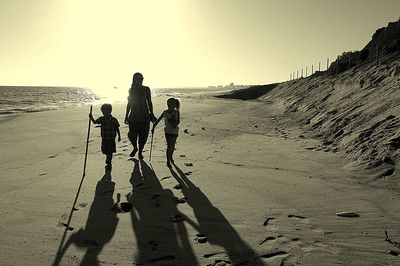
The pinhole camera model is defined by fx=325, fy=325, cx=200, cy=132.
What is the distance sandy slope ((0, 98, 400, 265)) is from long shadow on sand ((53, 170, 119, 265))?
1 cm

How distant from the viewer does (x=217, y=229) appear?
418 cm

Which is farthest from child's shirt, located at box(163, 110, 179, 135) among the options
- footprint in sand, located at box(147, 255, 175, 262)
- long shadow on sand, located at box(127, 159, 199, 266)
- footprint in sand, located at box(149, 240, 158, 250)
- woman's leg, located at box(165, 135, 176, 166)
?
footprint in sand, located at box(147, 255, 175, 262)

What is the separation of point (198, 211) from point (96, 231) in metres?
1.46

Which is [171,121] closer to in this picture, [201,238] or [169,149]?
[169,149]

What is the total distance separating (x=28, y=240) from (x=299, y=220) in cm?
344

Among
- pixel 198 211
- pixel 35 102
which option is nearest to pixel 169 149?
pixel 198 211

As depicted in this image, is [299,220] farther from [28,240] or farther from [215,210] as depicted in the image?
[28,240]

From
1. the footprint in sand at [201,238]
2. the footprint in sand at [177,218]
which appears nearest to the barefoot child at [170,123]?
the footprint in sand at [177,218]

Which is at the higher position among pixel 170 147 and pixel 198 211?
pixel 170 147

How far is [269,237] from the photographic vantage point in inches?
153

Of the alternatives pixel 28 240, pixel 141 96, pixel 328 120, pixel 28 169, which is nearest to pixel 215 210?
pixel 28 240

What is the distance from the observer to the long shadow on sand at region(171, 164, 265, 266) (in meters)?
3.45

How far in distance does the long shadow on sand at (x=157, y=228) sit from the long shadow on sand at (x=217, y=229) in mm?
274

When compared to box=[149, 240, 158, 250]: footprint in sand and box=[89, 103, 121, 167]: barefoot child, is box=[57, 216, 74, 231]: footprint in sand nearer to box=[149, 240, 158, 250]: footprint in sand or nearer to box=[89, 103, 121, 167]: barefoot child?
box=[149, 240, 158, 250]: footprint in sand
